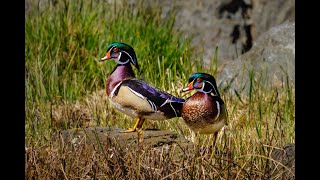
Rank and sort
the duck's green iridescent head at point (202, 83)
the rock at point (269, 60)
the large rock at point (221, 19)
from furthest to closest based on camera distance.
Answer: the large rock at point (221, 19) → the rock at point (269, 60) → the duck's green iridescent head at point (202, 83)

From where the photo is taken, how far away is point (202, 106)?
435 cm

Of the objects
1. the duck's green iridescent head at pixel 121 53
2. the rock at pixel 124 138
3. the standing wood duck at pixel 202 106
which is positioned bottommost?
the rock at pixel 124 138

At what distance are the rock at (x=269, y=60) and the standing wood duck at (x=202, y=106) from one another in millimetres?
2695

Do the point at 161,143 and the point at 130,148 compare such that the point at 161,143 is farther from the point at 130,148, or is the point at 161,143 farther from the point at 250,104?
the point at 250,104

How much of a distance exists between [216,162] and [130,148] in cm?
50

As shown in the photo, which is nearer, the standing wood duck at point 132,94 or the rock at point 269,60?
the standing wood duck at point 132,94

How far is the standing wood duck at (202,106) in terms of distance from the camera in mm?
4352

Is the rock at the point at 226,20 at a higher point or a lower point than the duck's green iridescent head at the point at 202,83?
higher

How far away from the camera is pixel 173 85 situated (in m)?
6.19

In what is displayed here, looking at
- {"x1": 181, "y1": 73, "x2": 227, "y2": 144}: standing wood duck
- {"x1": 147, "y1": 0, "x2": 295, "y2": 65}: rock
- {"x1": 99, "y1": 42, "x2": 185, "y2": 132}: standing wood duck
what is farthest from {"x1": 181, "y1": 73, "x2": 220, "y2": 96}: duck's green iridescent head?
{"x1": 147, "y1": 0, "x2": 295, "y2": 65}: rock

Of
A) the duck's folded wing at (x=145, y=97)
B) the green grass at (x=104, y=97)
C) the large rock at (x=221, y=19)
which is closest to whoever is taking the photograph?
the duck's folded wing at (x=145, y=97)

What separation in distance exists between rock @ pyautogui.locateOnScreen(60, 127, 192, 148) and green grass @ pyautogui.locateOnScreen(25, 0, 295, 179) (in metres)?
0.11

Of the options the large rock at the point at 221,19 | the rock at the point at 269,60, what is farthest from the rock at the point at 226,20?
the rock at the point at 269,60

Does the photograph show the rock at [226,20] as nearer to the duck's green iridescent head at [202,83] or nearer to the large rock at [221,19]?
the large rock at [221,19]
